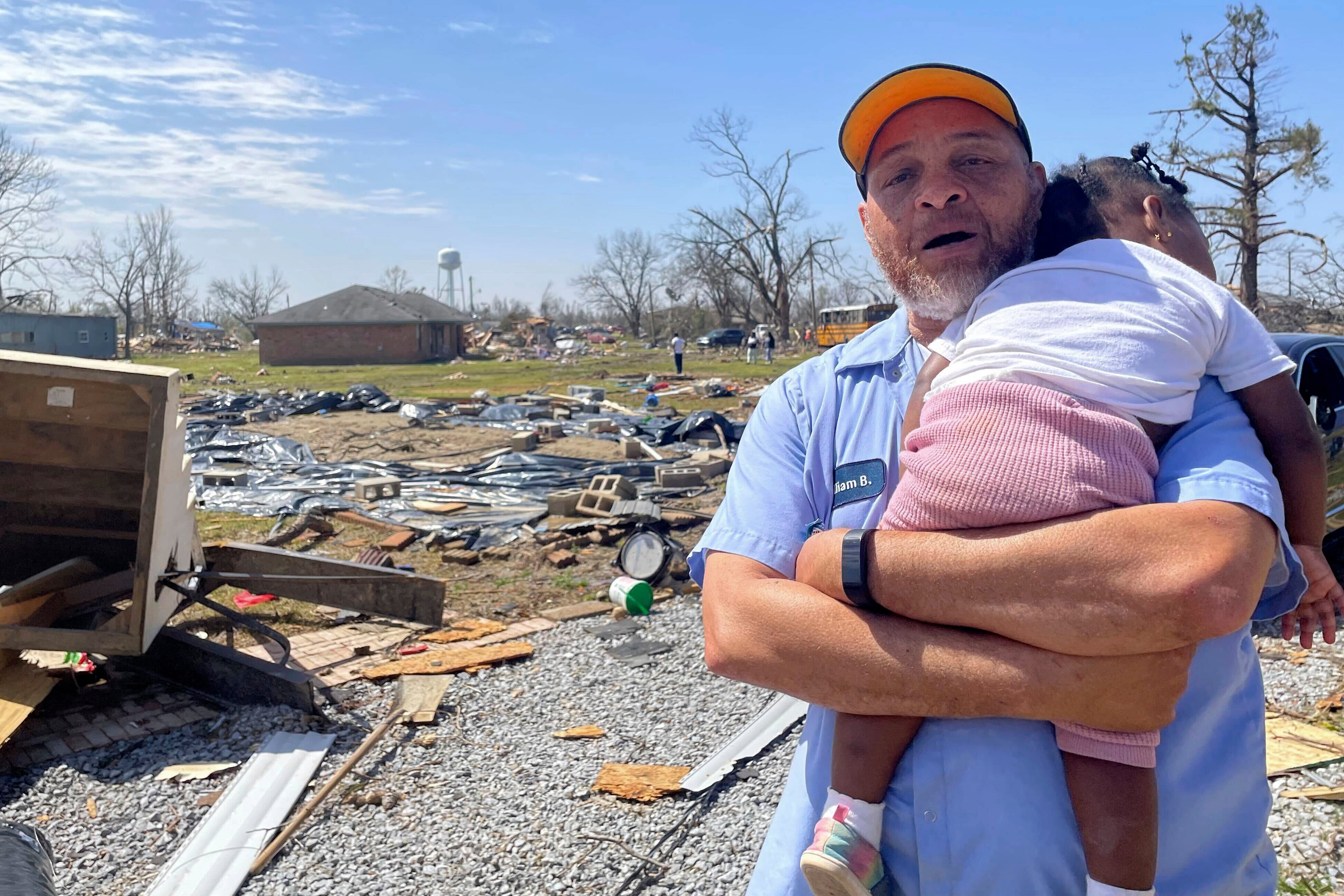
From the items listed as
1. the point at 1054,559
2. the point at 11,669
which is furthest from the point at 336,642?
the point at 1054,559

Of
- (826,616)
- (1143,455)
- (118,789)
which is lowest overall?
(118,789)

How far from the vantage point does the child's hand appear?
6.09ft

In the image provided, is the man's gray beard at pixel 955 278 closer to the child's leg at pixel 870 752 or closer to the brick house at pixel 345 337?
the child's leg at pixel 870 752

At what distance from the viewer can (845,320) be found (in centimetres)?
4947

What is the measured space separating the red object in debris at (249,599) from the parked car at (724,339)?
52.4 m

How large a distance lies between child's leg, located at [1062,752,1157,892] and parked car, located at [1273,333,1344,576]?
6.19 m

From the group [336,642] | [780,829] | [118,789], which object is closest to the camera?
[780,829]

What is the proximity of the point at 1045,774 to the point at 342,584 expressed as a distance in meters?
5.80

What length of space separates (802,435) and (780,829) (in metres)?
0.79

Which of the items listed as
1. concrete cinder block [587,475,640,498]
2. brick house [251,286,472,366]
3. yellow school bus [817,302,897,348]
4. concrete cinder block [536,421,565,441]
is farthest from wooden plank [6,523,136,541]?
brick house [251,286,472,366]

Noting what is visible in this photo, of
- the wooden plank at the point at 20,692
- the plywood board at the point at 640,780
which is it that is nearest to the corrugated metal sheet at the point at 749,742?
the plywood board at the point at 640,780

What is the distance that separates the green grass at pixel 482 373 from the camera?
99.6ft

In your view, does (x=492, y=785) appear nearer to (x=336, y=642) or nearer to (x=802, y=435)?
(x=336, y=642)

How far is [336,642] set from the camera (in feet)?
22.7
